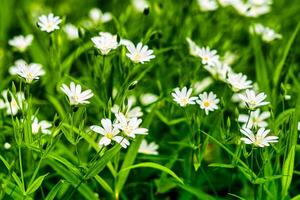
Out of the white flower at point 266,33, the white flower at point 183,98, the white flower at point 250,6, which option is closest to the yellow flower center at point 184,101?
the white flower at point 183,98

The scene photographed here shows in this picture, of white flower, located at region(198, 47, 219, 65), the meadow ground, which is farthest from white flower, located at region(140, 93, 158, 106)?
white flower, located at region(198, 47, 219, 65)

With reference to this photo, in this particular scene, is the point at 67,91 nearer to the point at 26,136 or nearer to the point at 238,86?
the point at 26,136

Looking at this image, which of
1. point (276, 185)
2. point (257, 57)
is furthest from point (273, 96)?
point (276, 185)

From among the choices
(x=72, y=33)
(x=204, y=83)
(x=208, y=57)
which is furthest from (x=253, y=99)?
(x=72, y=33)

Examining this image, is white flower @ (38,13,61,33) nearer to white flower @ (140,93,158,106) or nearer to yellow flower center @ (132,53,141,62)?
yellow flower center @ (132,53,141,62)

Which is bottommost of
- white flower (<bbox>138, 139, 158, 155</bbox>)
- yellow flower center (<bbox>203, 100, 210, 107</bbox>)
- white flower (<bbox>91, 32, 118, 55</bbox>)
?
white flower (<bbox>138, 139, 158, 155</bbox>)

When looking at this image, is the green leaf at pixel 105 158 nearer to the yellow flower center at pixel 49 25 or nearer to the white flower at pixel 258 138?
the white flower at pixel 258 138

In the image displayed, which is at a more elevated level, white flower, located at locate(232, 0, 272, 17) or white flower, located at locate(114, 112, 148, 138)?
white flower, located at locate(232, 0, 272, 17)

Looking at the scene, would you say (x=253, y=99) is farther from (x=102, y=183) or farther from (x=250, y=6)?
(x=250, y=6)
